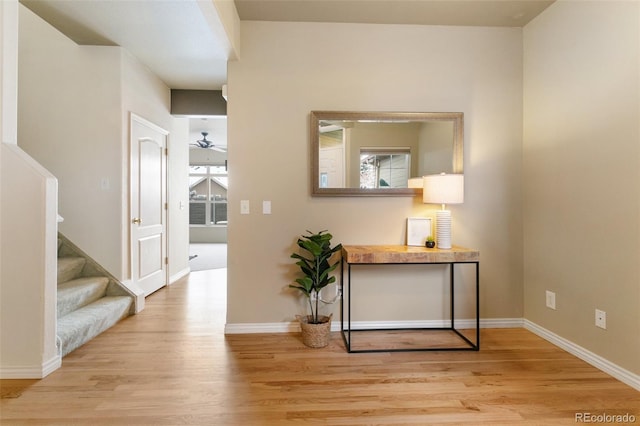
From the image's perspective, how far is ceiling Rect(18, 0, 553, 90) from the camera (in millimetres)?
2396

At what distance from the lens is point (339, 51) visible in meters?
2.65

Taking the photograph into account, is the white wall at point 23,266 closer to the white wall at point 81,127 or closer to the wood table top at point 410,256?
the white wall at point 81,127

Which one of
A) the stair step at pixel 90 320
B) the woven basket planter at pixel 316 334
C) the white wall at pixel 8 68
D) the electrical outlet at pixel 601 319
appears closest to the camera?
the white wall at pixel 8 68

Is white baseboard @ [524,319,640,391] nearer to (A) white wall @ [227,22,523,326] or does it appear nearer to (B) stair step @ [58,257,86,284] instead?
(A) white wall @ [227,22,523,326]

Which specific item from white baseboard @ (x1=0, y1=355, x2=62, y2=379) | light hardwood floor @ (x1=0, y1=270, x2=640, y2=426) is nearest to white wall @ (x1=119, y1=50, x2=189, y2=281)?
white baseboard @ (x1=0, y1=355, x2=62, y2=379)

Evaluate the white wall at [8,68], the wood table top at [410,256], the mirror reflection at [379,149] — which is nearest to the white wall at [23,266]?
the white wall at [8,68]

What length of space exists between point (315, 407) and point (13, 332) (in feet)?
6.13

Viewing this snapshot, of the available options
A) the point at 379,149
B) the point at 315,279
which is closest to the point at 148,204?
the point at 315,279

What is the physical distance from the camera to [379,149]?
264cm

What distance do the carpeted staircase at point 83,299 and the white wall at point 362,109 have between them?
107 cm

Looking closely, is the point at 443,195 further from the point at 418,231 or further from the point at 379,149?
the point at 379,149

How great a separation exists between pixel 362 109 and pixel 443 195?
3.20 feet

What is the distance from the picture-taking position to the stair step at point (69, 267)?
9.50 feet

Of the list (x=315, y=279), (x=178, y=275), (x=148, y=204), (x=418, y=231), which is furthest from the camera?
(x=178, y=275)
